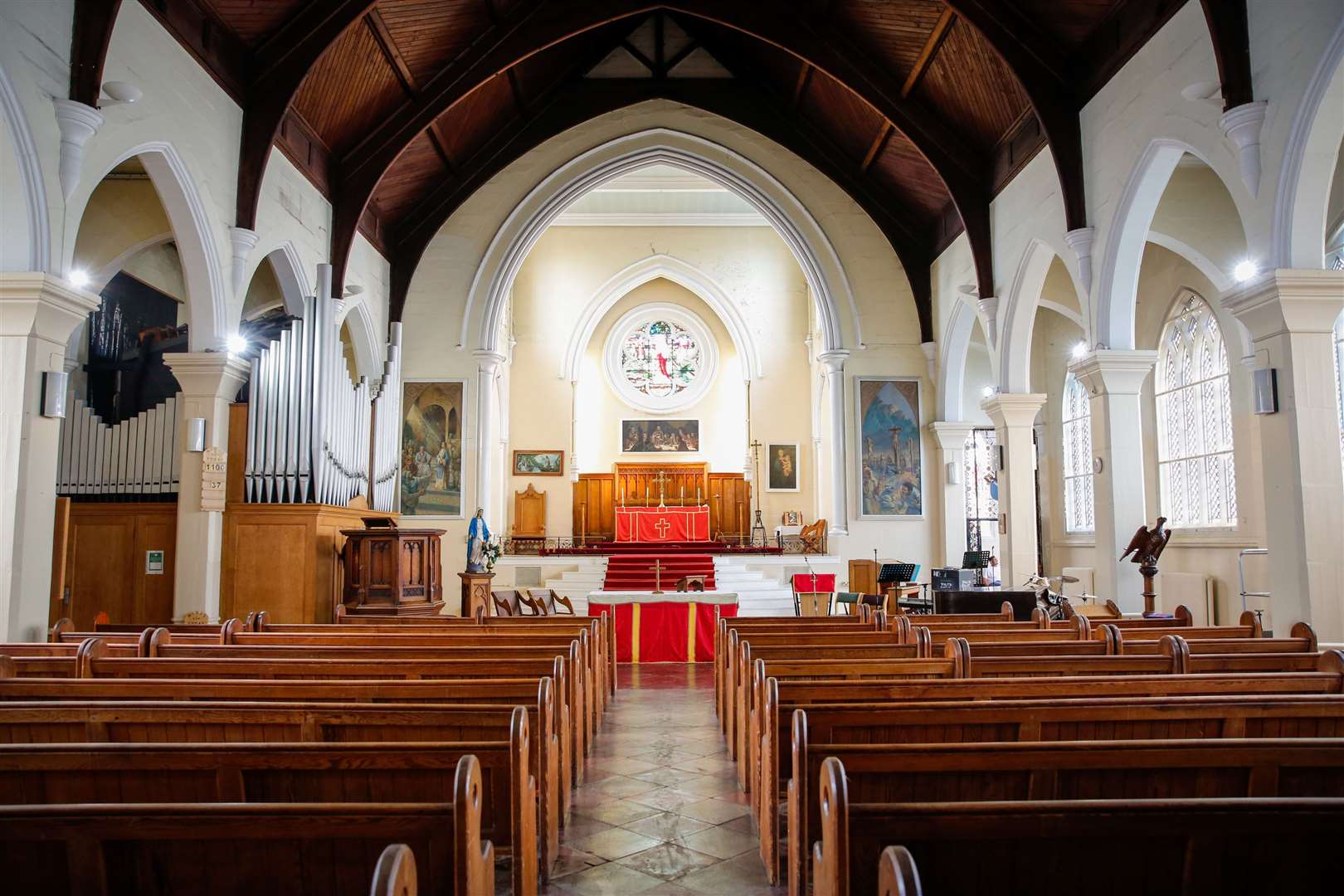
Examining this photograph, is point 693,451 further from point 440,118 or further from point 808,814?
point 808,814

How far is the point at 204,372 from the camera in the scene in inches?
339

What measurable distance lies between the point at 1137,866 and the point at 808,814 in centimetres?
104

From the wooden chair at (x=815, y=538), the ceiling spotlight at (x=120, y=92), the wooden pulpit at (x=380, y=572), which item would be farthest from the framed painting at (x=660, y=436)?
the ceiling spotlight at (x=120, y=92)

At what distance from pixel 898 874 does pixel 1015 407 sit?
1023cm

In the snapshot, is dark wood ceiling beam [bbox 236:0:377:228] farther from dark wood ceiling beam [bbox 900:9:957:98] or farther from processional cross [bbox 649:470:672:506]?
processional cross [bbox 649:470:672:506]

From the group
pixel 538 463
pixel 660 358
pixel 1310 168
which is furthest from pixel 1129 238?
pixel 660 358

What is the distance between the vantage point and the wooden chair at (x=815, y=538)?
16200mm

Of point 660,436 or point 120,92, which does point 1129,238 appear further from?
point 660,436

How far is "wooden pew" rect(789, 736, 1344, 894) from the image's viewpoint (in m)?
2.28

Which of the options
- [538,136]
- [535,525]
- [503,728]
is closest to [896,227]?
[538,136]

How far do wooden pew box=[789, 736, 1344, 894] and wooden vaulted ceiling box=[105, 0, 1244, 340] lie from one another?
586 centimetres

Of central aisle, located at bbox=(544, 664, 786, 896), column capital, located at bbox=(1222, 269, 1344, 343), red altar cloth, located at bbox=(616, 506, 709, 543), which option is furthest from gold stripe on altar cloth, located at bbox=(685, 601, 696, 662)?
red altar cloth, located at bbox=(616, 506, 709, 543)

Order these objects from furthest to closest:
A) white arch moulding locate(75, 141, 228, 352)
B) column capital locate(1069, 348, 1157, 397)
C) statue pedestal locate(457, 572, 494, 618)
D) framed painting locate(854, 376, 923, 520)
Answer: framed painting locate(854, 376, 923, 520) → statue pedestal locate(457, 572, 494, 618) → column capital locate(1069, 348, 1157, 397) → white arch moulding locate(75, 141, 228, 352)

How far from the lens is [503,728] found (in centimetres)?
301
